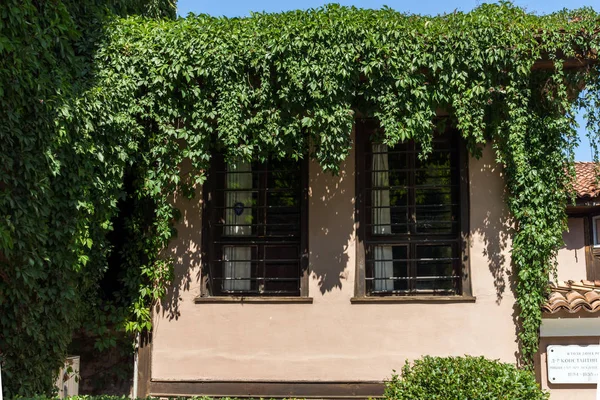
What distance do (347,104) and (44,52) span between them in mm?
3124

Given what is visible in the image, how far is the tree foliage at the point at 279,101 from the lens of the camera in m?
6.29

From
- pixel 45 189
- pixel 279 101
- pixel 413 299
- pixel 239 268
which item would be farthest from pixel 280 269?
pixel 45 189

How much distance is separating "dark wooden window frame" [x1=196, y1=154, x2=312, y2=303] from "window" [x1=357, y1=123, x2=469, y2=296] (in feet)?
2.15

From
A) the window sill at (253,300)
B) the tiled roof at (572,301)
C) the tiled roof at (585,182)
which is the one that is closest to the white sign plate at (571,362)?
the tiled roof at (572,301)

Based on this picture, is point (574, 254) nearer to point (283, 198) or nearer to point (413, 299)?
point (413, 299)

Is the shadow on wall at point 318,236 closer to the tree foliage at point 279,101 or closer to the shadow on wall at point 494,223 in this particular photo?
the tree foliage at point 279,101

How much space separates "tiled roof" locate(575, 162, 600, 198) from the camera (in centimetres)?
1252

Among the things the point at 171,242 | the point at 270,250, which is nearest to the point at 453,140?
the point at 270,250

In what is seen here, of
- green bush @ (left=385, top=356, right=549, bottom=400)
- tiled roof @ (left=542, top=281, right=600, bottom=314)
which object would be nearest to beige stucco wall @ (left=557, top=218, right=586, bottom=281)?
tiled roof @ (left=542, top=281, right=600, bottom=314)

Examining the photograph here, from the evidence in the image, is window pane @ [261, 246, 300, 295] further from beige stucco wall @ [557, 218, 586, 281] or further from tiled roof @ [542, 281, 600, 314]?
beige stucco wall @ [557, 218, 586, 281]

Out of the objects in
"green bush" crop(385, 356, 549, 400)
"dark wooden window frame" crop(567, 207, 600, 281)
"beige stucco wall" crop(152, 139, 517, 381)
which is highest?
"dark wooden window frame" crop(567, 207, 600, 281)

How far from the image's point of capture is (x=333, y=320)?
7078 mm

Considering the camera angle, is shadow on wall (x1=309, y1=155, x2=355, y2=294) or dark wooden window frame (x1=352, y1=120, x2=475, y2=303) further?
shadow on wall (x1=309, y1=155, x2=355, y2=294)

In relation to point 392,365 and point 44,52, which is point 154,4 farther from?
point 392,365
